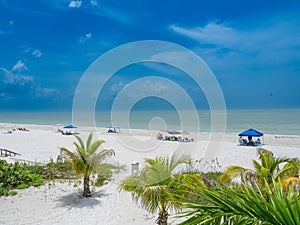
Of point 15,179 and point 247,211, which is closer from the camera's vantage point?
point 247,211

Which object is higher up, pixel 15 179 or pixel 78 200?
pixel 15 179

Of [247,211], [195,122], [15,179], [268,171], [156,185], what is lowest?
[15,179]

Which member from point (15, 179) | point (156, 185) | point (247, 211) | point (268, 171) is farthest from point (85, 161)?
point (247, 211)

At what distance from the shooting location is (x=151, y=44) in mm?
12055

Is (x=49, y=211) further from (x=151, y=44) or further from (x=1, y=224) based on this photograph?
(x=151, y=44)

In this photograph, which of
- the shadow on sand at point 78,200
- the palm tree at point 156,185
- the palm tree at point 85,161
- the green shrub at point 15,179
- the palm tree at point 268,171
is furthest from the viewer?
the green shrub at point 15,179

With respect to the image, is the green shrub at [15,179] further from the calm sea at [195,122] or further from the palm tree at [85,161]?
the calm sea at [195,122]

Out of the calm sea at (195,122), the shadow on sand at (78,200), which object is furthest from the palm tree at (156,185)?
the calm sea at (195,122)

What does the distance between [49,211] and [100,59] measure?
6014mm

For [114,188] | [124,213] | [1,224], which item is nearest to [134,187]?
[124,213]

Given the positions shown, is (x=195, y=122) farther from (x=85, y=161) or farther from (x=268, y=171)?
(x=268, y=171)

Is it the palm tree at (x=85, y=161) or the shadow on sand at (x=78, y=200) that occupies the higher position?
the palm tree at (x=85, y=161)

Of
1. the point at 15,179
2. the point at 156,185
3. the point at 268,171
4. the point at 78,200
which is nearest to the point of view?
the point at 156,185

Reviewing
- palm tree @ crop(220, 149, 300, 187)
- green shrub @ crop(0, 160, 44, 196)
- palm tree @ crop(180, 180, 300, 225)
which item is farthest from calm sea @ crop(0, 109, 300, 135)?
palm tree @ crop(180, 180, 300, 225)
